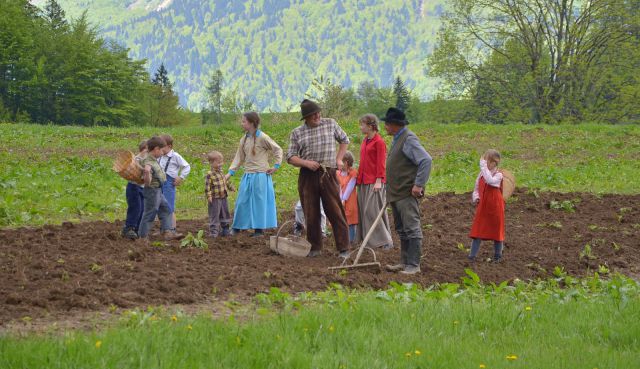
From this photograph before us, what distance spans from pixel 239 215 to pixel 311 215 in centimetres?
199

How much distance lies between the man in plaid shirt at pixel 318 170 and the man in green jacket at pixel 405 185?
831mm

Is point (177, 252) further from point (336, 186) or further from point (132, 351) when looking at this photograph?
point (132, 351)

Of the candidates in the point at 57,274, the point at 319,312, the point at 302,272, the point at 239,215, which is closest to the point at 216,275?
the point at 302,272

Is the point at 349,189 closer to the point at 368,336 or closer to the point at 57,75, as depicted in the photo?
the point at 368,336

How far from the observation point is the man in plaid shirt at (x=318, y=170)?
9.12 meters

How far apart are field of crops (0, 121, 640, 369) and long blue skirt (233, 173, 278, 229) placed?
515 millimetres

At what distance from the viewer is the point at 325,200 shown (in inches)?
363

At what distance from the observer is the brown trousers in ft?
30.1

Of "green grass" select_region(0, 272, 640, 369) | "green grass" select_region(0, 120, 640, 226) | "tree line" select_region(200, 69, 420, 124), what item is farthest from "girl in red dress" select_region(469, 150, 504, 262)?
"tree line" select_region(200, 69, 420, 124)

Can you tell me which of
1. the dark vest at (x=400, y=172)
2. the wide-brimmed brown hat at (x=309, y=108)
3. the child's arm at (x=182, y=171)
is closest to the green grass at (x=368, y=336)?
the dark vest at (x=400, y=172)

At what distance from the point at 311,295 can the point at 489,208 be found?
3.59 m

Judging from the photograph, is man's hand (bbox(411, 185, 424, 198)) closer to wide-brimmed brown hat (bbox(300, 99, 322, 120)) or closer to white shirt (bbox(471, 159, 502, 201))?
white shirt (bbox(471, 159, 502, 201))

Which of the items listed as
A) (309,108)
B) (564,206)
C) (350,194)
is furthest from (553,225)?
(309,108)

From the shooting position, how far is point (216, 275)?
741cm
